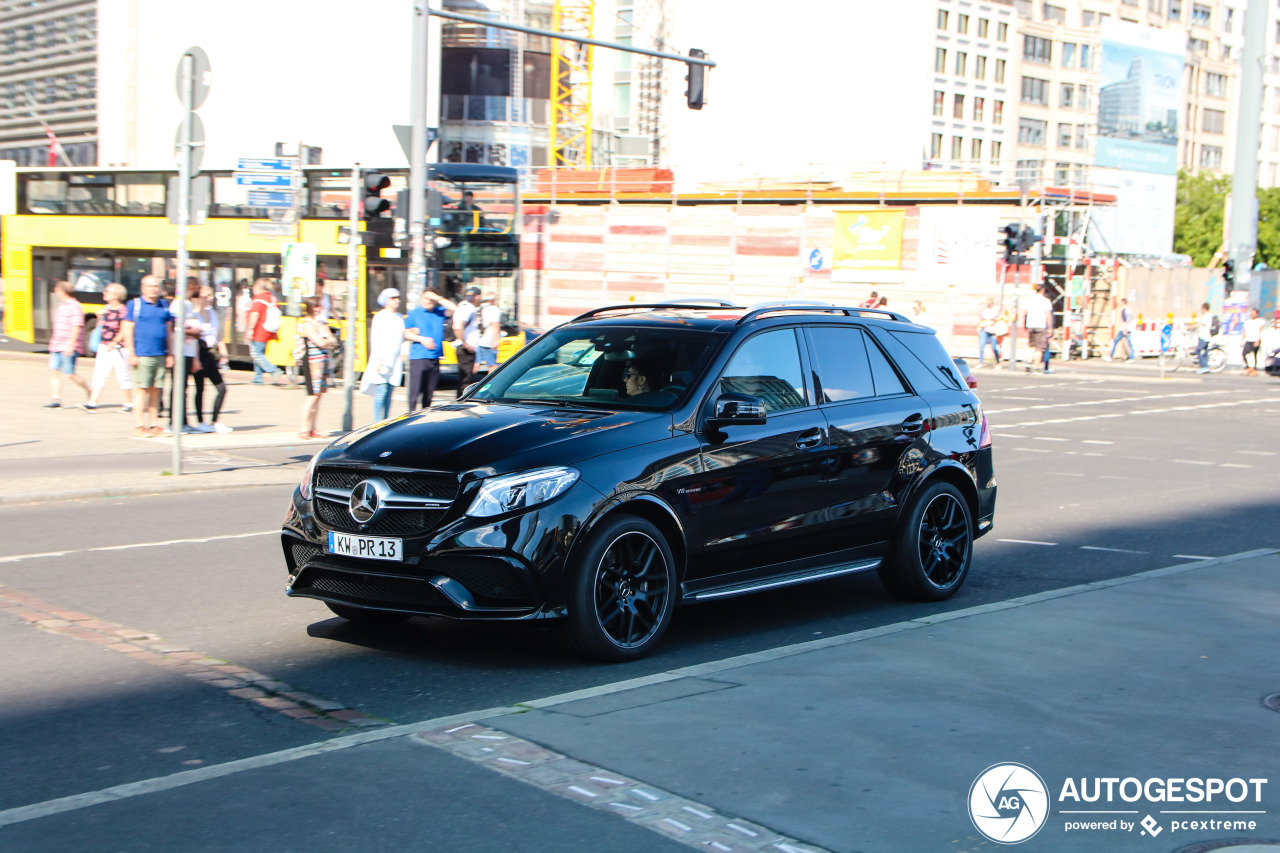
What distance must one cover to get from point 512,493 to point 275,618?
2.05 metres

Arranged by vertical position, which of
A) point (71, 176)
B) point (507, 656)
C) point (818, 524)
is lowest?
point (507, 656)

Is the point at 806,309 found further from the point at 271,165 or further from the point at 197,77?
the point at 271,165

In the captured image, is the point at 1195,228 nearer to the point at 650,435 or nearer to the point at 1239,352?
the point at 1239,352

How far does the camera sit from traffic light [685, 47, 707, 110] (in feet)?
71.9

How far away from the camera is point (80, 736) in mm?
5207

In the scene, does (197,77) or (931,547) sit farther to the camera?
(197,77)

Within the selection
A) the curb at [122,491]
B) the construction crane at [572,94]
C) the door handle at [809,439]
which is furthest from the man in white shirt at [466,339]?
the construction crane at [572,94]

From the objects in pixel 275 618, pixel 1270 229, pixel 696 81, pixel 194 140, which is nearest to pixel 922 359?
pixel 275 618

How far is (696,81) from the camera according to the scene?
22.0m

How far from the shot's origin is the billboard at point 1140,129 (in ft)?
265

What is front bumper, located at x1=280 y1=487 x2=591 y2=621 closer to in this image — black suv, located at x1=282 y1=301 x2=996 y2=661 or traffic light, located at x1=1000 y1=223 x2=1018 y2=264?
black suv, located at x1=282 y1=301 x2=996 y2=661

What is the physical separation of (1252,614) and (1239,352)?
114ft

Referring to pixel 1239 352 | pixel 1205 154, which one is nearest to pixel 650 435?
pixel 1239 352

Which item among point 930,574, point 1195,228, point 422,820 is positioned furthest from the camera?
point 1195,228
